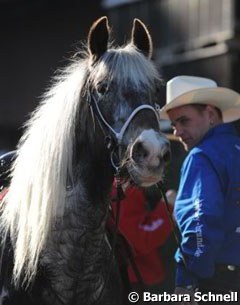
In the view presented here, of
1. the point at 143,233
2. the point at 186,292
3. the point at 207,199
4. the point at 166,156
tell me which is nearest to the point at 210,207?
the point at 207,199

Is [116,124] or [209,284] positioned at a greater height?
[116,124]

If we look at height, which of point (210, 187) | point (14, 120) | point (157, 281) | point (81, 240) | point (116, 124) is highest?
point (14, 120)

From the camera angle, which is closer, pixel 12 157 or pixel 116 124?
pixel 116 124

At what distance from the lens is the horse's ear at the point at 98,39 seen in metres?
3.44

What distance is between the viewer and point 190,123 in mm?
4027

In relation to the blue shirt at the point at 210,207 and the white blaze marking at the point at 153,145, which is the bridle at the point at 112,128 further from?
the blue shirt at the point at 210,207

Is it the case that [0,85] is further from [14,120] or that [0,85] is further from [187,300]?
[187,300]

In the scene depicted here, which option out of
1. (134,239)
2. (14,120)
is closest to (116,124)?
(134,239)

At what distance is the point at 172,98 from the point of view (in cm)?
418

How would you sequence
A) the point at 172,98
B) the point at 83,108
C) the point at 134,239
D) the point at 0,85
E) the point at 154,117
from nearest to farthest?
the point at 154,117
the point at 83,108
the point at 172,98
the point at 134,239
the point at 0,85

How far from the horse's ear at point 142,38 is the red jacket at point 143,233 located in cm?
153

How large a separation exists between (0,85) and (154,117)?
11407 mm

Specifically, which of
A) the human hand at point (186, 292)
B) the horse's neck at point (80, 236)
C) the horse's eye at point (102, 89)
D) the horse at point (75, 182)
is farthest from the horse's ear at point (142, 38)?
the human hand at point (186, 292)

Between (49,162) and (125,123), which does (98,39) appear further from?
(49,162)
